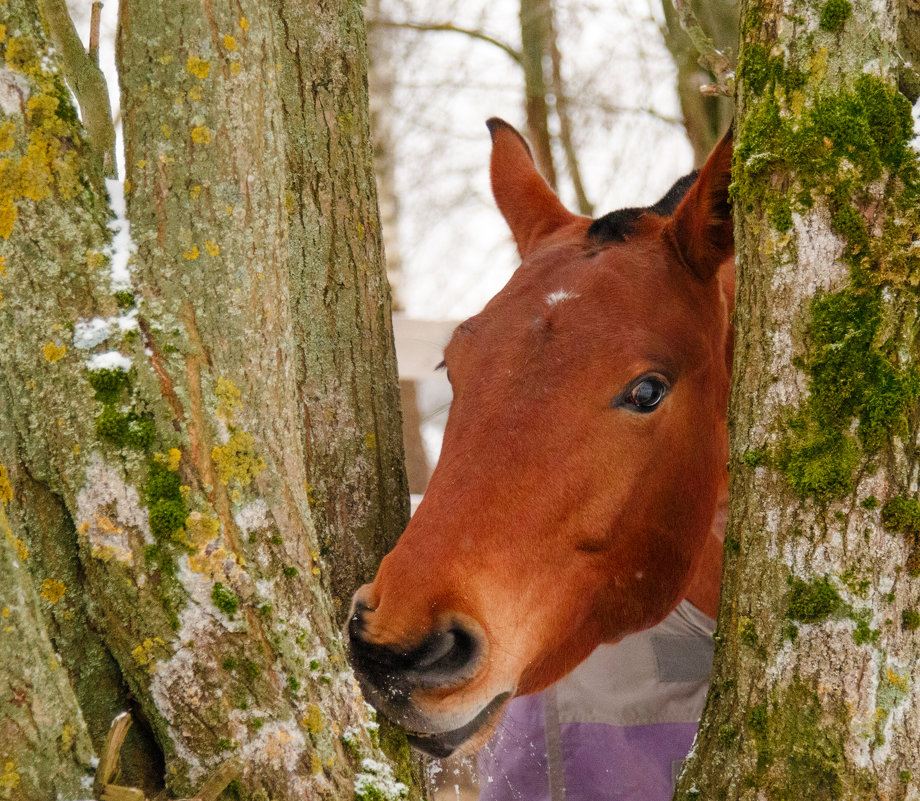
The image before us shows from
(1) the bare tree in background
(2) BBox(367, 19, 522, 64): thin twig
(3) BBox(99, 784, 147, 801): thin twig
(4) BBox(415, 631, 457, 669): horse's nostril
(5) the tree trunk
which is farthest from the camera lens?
(2) BBox(367, 19, 522, 64): thin twig

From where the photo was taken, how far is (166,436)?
4.58 ft

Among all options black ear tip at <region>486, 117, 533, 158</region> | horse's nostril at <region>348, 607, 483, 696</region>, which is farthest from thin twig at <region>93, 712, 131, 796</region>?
black ear tip at <region>486, 117, 533, 158</region>

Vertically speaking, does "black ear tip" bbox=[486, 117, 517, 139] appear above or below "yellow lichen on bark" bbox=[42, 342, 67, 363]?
above

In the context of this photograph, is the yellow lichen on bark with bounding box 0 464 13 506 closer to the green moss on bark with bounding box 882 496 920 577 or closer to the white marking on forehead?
the white marking on forehead

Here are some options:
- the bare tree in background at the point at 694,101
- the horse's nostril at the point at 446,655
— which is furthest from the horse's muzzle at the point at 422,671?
the bare tree in background at the point at 694,101

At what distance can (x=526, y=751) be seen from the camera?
3609mm

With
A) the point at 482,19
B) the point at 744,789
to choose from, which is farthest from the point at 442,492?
the point at 482,19

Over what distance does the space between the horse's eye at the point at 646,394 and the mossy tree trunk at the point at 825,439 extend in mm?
499

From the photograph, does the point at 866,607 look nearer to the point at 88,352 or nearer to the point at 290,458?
the point at 290,458

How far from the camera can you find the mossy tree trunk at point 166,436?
1338 mm

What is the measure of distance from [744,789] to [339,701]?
2.46 ft

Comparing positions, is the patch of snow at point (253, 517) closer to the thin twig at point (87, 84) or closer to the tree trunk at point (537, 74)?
the thin twig at point (87, 84)

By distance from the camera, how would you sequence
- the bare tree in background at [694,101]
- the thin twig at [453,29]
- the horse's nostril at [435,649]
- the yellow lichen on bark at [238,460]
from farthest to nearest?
the thin twig at [453,29] < the bare tree in background at [694,101] < the horse's nostril at [435,649] < the yellow lichen on bark at [238,460]

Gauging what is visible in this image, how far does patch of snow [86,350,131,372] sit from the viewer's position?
53.9 inches
